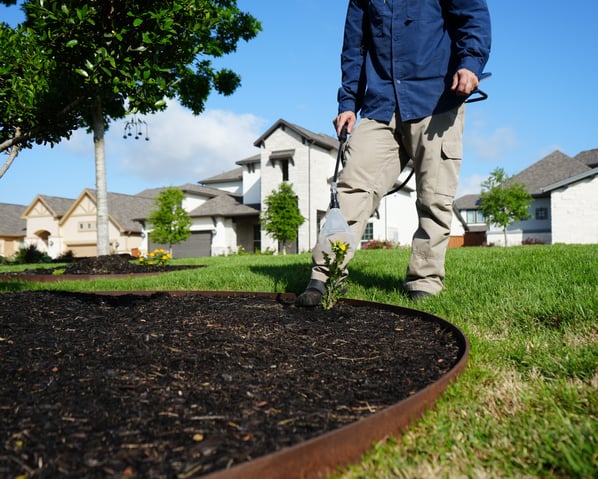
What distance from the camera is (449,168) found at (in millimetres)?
3029

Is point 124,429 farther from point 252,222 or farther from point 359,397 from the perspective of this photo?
point 252,222

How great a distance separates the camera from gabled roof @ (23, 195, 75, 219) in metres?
33.6

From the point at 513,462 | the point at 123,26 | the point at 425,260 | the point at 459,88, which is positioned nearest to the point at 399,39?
the point at 459,88

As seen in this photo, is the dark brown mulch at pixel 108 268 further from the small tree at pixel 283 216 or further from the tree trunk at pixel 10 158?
the small tree at pixel 283 216

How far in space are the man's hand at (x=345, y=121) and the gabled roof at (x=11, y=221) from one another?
4142 centimetres

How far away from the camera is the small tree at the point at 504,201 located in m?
27.2

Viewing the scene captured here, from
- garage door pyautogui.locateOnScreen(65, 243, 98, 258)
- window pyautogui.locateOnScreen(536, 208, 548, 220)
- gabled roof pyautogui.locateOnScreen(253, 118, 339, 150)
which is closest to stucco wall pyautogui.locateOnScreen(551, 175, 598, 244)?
window pyautogui.locateOnScreen(536, 208, 548, 220)

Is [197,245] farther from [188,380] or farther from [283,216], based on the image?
[188,380]

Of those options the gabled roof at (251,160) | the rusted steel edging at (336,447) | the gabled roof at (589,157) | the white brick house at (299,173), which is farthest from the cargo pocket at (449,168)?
the gabled roof at (589,157)

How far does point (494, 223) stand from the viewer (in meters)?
29.0

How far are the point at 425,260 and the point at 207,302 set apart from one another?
1515 millimetres

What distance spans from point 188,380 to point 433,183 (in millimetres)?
2150

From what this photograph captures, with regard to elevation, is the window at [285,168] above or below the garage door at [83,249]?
above

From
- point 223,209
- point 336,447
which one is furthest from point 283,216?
point 336,447
